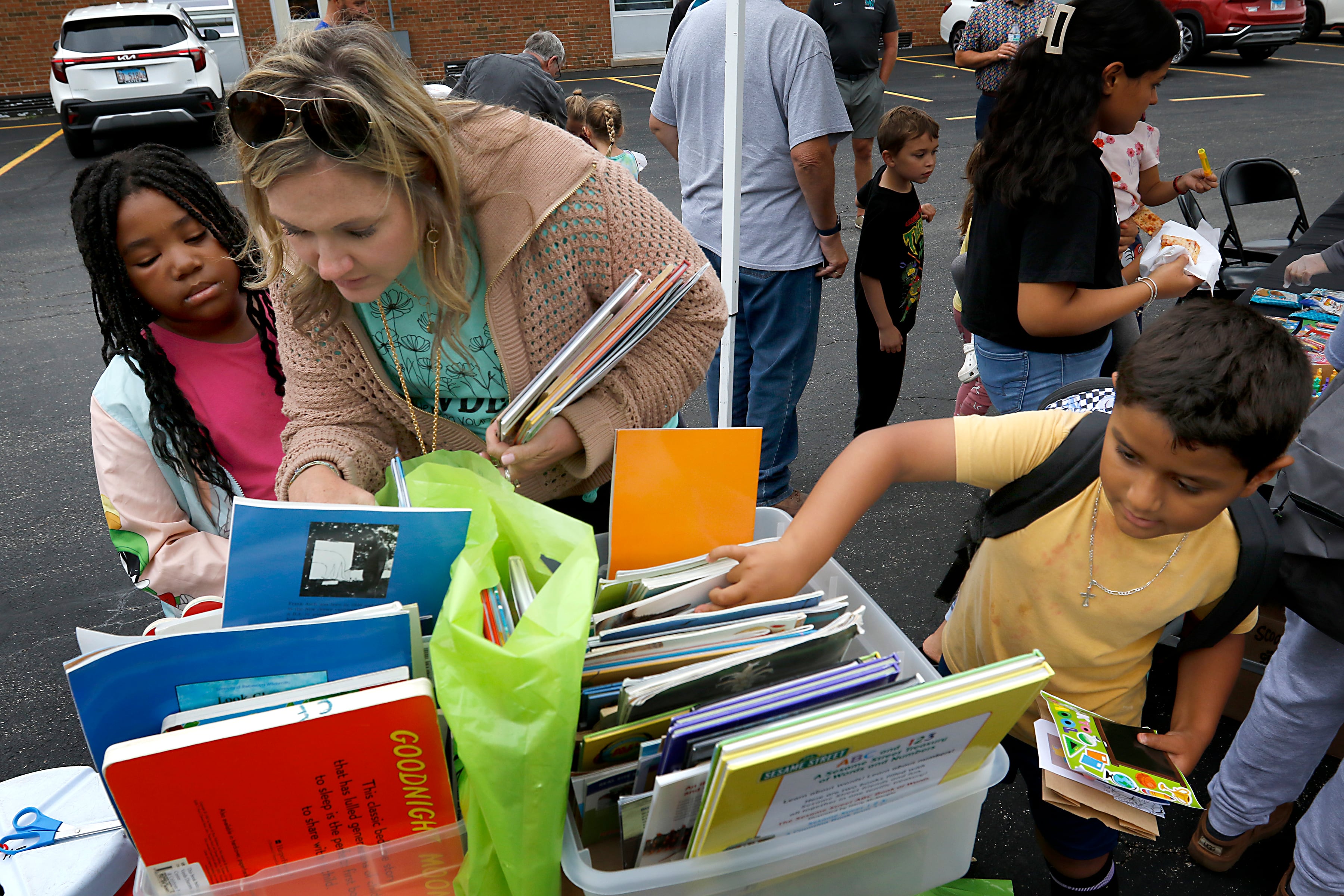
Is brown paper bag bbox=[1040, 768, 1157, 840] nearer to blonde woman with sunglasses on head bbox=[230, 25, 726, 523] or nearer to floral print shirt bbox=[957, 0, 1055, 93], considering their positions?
blonde woman with sunglasses on head bbox=[230, 25, 726, 523]

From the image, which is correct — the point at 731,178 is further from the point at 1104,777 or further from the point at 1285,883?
the point at 1285,883

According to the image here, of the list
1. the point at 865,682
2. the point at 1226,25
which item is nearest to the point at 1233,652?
the point at 865,682

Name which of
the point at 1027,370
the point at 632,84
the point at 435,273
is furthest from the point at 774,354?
the point at 632,84

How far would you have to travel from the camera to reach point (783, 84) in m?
2.86

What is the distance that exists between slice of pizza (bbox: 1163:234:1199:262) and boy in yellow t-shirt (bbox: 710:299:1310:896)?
113 cm

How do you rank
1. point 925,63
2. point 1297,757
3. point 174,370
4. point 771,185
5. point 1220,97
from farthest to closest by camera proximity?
point 925,63 → point 1220,97 → point 771,185 → point 1297,757 → point 174,370

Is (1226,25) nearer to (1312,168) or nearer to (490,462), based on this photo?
(1312,168)

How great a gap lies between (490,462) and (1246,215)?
7.24 metres

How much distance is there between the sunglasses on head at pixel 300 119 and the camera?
1.09 m

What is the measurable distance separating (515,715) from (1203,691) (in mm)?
1135

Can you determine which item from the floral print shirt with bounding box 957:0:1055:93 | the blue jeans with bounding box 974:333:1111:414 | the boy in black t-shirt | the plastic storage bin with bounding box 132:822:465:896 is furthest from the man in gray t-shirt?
the floral print shirt with bounding box 957:0:1055:93

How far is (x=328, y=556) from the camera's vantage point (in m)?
0.97

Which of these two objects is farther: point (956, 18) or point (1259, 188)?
point (956, 18)

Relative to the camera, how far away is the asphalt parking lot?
2156mm
